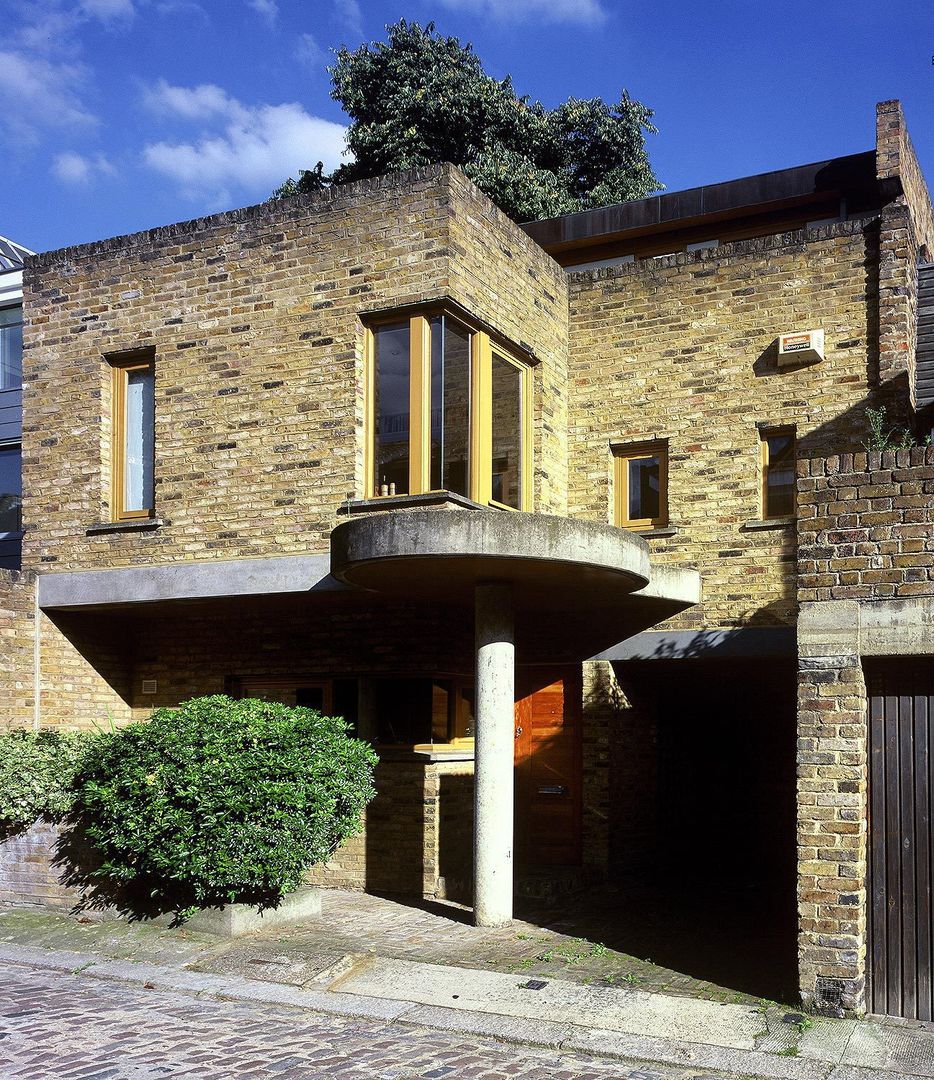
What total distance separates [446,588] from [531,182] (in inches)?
645

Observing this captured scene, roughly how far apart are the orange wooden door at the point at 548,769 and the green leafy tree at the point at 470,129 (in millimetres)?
14381

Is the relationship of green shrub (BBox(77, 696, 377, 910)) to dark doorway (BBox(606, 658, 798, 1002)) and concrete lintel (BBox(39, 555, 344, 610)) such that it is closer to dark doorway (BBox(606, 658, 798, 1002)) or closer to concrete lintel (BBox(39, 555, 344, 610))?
concrete lintel (BBox(39, 555, 344, 610))

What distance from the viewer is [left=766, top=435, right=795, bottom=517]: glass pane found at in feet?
40.3

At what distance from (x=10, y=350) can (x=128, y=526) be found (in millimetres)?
9446

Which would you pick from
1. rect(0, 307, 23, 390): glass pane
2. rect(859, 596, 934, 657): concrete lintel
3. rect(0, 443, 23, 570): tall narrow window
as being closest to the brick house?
rect(859, 596, 934, 657): concrete lintel

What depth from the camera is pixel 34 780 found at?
996cm

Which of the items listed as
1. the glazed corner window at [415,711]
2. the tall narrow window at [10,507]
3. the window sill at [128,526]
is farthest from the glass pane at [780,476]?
the tall narrow window at [10,507]

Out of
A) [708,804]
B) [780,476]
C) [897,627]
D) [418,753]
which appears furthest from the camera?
[708,804]

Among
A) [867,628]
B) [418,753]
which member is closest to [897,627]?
[867,628]

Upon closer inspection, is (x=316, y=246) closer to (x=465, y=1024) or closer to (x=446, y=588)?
(x=446, y=588)

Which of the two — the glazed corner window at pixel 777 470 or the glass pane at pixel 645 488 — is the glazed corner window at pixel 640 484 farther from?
the glazed corner window at pixel 777 470

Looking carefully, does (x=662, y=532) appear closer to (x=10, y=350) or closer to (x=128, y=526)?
(x=128, y=526)

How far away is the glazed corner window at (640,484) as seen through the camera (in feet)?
42.7

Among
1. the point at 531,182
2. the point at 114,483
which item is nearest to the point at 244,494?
the point at 114,483
